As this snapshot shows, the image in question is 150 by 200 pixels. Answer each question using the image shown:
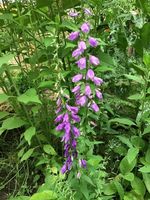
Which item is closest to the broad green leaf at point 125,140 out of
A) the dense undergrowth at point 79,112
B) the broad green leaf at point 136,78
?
the dense undergrowth at point 79,112

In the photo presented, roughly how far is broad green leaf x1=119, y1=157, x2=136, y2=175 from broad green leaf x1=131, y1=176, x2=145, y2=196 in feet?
0.31

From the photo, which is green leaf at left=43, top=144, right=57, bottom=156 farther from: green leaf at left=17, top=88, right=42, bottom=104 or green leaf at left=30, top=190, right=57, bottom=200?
green leaf at left=17, top=88, right=42, bottom=104

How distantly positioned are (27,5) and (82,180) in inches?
56.1

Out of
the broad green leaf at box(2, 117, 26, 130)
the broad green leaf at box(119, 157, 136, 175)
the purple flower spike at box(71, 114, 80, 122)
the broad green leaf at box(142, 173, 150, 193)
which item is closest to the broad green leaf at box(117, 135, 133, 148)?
the broad green leaf at box(119, 157, 136, 175)

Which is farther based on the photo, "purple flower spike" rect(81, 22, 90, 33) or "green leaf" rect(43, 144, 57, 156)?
"green leaf" rect(43, 144, 57, 156)

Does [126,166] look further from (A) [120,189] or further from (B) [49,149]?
(B) [49,149]

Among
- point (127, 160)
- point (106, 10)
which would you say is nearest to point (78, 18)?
point (106, 10)

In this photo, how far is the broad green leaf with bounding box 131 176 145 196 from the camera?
325 centimetres

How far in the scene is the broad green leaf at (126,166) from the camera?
3270mm

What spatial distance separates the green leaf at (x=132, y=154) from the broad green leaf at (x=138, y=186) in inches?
8.4

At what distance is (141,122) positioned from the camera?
3314 mm

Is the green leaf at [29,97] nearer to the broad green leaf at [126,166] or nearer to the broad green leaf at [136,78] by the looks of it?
the broad green leaf at [136,78]

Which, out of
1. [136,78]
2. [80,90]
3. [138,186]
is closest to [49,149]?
[138,186]

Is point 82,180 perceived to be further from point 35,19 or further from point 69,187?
point 35,19
